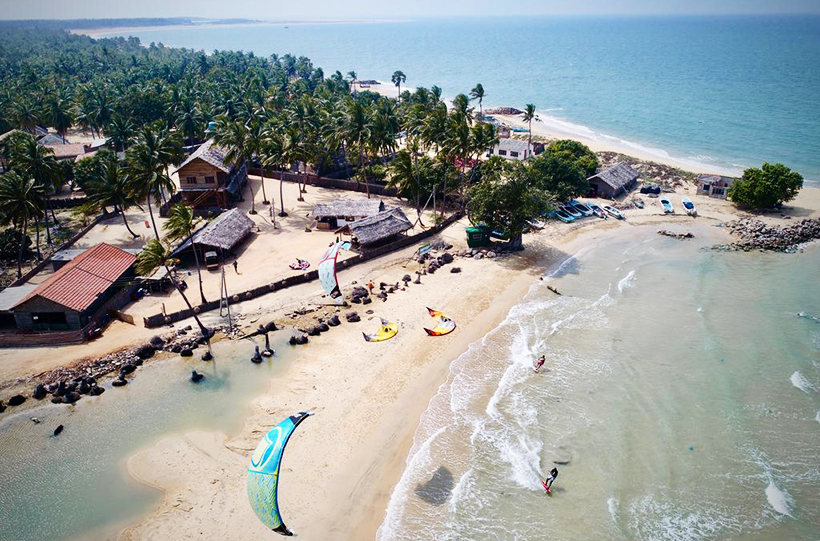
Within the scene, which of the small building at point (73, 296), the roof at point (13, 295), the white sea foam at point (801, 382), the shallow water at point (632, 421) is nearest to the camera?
the shallow water at point (632, 421)

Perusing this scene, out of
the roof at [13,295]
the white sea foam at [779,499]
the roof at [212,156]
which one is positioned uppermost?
the roof at [212,156]

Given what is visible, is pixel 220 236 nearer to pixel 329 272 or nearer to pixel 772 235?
pixel 329 272

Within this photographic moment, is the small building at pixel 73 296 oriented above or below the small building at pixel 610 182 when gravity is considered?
below

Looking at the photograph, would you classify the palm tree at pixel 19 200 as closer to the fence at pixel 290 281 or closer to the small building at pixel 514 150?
the fence at pixel 290 281

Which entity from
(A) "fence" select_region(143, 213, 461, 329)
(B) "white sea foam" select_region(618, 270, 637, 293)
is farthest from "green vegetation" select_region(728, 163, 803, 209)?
(A) "fence" select_region(143, 213, 461, 329)

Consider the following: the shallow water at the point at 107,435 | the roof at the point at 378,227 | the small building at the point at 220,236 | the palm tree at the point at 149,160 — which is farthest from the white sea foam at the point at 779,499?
the palm tree at the point at 149,160

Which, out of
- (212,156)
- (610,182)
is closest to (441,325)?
(212,156)

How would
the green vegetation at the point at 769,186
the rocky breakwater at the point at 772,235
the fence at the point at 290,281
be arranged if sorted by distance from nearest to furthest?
the fence at the point at 290,281 → the rocky breakwater at the point at 772,235 → the green vegetation at the point at 769,186
